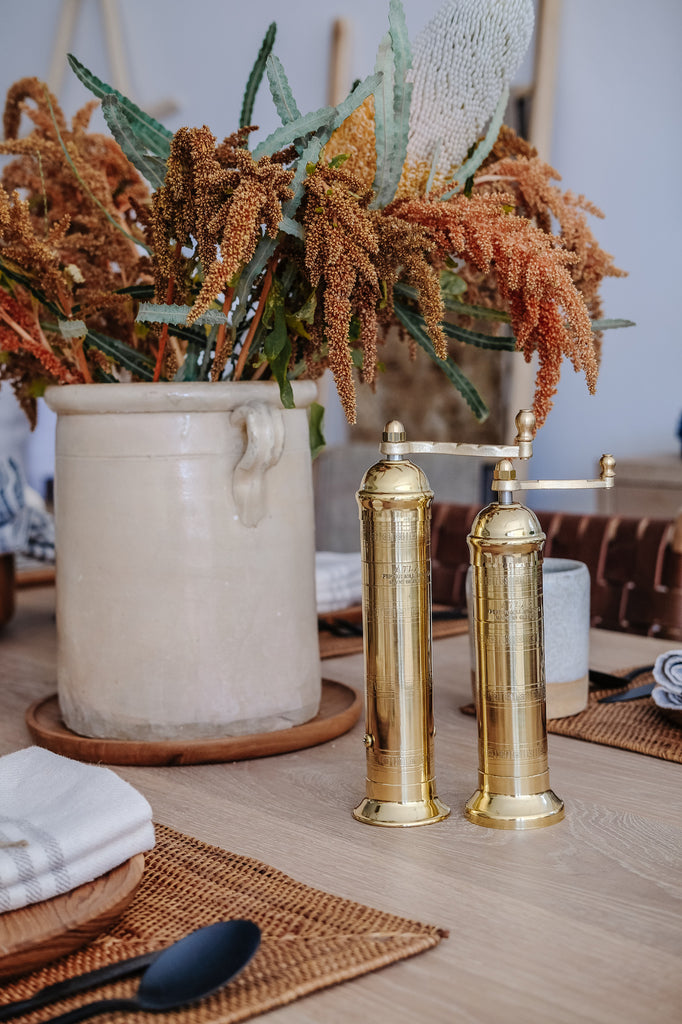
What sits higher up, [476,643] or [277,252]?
[277,252]

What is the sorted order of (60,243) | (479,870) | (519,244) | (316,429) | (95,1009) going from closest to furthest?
(95,1009)
(479,870)
(519,244)
(60,243)
(316,429)

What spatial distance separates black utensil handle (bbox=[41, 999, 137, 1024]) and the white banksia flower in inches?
24.3

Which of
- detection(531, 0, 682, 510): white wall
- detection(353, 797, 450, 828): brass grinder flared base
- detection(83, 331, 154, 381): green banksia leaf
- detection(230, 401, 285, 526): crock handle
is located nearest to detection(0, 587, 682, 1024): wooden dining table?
detection(353, 797, 450, 828): brass grinder flared base

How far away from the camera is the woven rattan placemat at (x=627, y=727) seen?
761mm

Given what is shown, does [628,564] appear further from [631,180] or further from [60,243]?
[631,180]

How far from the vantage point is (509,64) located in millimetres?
803

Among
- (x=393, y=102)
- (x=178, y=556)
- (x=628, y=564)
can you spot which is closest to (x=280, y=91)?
(x=393, y=102)

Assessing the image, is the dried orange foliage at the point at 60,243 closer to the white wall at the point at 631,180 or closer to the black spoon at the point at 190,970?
the black spoon at the point at 190,970

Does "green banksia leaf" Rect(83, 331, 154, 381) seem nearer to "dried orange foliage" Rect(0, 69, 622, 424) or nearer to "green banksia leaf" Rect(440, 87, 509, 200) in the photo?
"dried orange foliage" Rect(0, 69, 622, 424)

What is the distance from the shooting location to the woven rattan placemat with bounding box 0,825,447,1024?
0.44 meters

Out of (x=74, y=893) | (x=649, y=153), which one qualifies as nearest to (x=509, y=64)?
(x=74, y=893)

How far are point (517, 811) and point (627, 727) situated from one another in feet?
0.75

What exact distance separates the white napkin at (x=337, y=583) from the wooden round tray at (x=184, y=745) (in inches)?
18.3

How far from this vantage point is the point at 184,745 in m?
0.75
